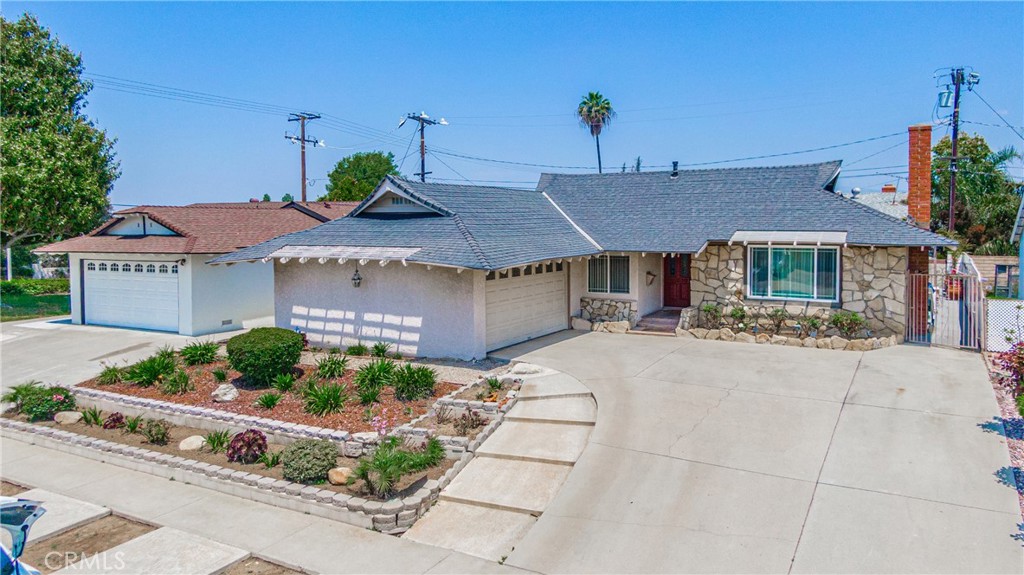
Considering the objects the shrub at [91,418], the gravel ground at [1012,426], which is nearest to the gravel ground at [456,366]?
the shrub at [91,418]

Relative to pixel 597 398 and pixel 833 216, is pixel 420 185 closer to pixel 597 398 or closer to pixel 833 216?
pixel 597 398

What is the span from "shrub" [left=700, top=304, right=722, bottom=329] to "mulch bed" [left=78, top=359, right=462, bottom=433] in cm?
836

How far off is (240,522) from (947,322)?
18.2 meters

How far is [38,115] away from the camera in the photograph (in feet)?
88.8

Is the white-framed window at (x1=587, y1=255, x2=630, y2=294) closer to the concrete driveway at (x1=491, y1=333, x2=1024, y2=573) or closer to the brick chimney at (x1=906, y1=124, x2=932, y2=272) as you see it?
the concrete driveway at (x1=491, y1=333, x2=1024, y2=573)

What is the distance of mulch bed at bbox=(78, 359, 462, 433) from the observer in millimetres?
11094

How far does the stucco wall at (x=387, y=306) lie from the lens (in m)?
15.2

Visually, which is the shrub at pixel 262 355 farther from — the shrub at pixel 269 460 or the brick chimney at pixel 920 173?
the brick chimney at pixel 920 173

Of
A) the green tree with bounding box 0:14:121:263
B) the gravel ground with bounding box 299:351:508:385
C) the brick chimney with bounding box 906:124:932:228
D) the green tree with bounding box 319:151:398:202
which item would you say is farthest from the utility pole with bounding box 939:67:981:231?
the green tree with bounding box 319:151:398:202

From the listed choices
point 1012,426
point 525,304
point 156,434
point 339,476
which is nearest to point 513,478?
point 339,476

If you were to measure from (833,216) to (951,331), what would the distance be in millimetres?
4257

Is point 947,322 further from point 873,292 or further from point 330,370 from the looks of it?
point 330,370

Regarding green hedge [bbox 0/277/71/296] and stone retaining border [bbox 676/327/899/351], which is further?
green hedge [bbox 0/277/71/296]

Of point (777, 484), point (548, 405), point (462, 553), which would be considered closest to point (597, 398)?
point (548, 405)
